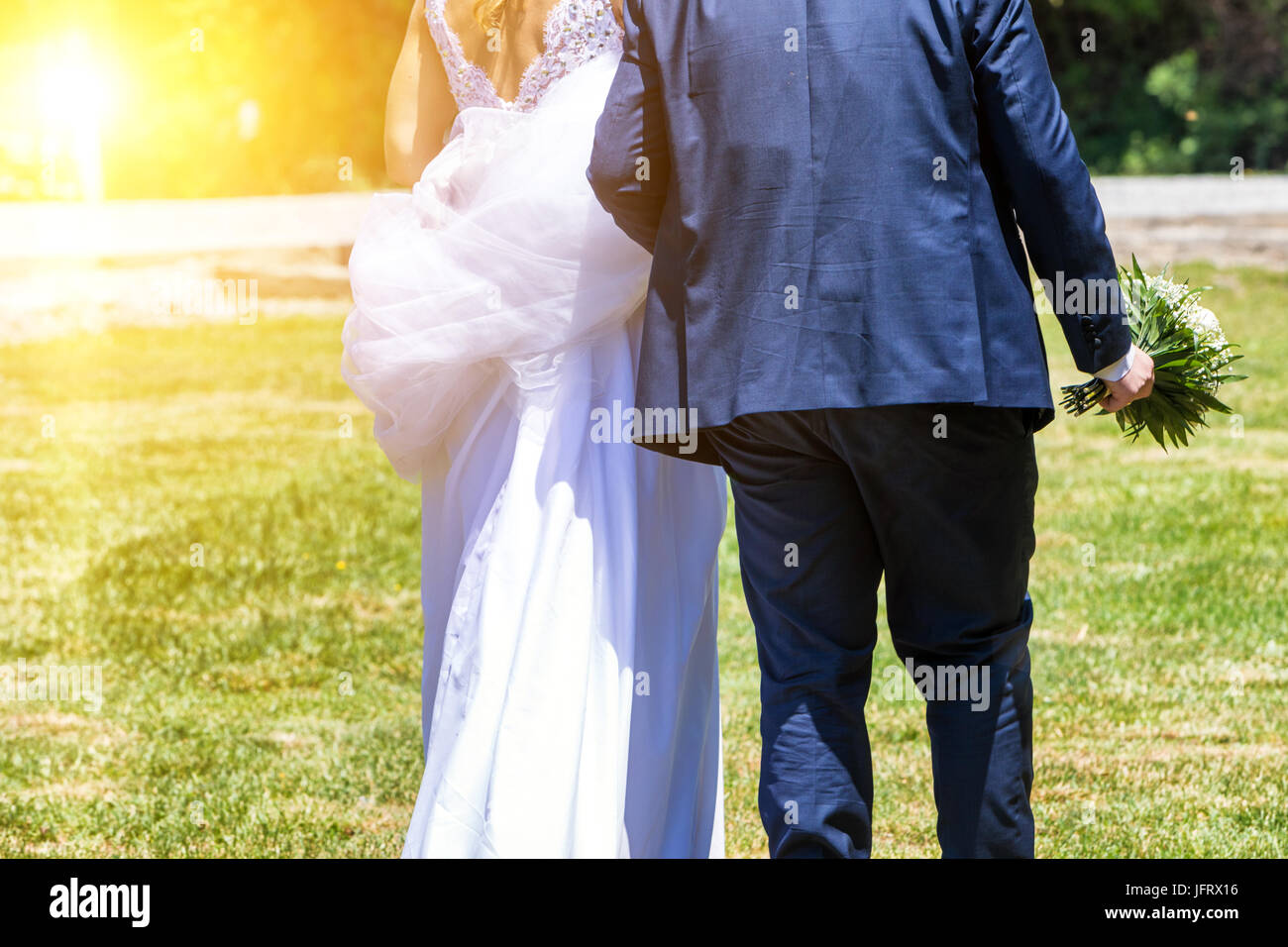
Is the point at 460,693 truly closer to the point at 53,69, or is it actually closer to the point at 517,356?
the point at 517,356

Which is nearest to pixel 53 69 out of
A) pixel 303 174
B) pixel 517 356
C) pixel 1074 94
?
pixel 303 174

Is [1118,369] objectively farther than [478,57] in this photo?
No

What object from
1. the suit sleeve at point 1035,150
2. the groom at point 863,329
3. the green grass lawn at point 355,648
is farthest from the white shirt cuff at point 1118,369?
the green grass lawn at point 355,648

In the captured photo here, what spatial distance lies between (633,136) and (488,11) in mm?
589

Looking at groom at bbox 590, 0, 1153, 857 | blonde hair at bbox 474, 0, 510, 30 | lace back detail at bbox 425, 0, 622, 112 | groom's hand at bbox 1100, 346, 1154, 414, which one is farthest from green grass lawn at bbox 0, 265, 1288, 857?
blonde hair at bbox 474, 0, 510, 30

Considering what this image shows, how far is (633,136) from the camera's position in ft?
9.05

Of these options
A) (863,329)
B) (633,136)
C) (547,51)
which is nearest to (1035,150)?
(863,329)

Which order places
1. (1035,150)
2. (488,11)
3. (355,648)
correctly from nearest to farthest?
(1035,150)
(488,11)
(355,648)

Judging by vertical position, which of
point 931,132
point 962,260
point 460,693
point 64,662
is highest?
point 931,132

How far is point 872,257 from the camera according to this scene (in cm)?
258

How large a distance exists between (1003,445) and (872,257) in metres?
0.44

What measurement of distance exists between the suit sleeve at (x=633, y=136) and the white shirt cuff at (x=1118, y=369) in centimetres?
91

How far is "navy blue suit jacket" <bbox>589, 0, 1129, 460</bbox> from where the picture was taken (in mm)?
2537

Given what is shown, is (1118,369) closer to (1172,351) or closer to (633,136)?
(1172,351)
